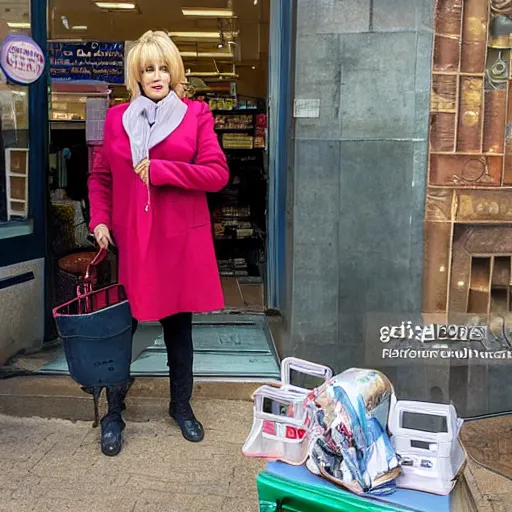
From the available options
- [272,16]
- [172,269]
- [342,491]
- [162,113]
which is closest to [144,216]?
[172,269]

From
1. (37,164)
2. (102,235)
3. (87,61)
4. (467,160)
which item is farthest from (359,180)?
(87,61)

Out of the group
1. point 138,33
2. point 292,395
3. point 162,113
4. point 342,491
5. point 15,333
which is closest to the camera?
point 342,491

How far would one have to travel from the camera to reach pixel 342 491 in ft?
5.86

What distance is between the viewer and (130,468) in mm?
2998

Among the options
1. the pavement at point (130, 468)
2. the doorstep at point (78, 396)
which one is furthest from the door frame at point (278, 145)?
the pavement at point (130, 468)

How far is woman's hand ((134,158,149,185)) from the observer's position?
2.80 m

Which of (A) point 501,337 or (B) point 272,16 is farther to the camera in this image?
(B) point 272,16

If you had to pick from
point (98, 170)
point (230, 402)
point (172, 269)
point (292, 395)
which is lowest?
point (230, 402)

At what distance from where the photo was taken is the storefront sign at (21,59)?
3.83m

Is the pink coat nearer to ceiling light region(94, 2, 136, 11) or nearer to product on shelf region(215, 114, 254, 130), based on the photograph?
product on shelf region(215, 114, 254, 130)

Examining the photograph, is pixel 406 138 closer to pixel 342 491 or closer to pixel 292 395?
pixel 292 395

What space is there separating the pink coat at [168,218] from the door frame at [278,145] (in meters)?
1.17

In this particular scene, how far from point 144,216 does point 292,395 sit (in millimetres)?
1211

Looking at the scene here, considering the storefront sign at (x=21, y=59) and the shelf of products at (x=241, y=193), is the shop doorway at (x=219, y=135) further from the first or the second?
the storefront sign at (x=21, y=59)
